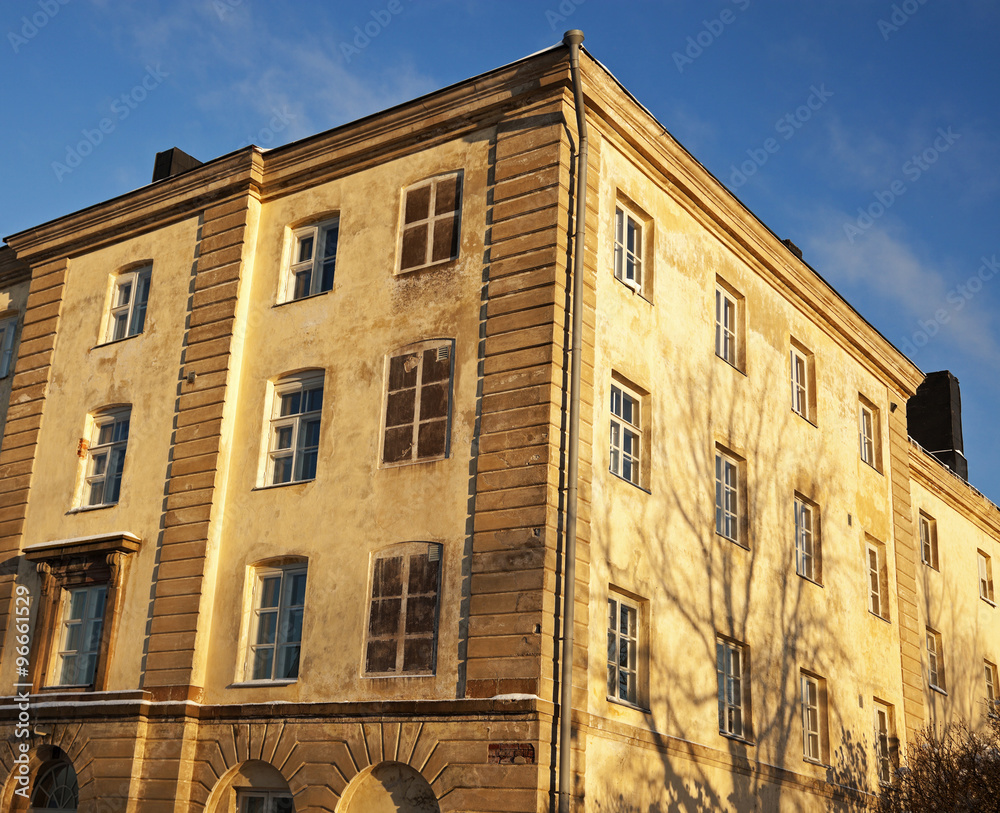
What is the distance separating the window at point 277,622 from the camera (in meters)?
18.9

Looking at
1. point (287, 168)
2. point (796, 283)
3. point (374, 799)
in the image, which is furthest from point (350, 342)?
point (796, 283)

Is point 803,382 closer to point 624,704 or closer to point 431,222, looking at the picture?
point 431,222

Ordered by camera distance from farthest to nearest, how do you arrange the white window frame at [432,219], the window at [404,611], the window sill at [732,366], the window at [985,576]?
the window at [985,576] < the window sill at [732,366] < the white window frame at [432,219] < the window at [404,611]

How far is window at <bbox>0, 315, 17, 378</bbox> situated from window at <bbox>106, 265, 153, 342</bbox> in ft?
11.8

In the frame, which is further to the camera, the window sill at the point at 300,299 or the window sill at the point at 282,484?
the window sill at the point at 300,299

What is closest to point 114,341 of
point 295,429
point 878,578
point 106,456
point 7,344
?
point 106,456

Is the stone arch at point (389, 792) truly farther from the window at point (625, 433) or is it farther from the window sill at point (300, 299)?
the window sill at point (300, 299)

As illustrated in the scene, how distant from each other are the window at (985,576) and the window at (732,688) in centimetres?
1775

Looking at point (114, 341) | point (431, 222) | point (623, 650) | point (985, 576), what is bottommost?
point (623, 650)

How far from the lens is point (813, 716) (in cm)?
2317

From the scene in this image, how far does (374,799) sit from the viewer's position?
56.1 ft

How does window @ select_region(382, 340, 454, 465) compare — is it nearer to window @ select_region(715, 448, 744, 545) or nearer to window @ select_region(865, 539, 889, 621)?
window @ select_region(715, 448, 744, 545)

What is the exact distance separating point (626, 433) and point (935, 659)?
16122 mm

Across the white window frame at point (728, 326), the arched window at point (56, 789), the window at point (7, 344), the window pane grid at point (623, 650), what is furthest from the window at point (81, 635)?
the white window frame at point (728, 326)
